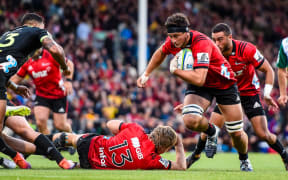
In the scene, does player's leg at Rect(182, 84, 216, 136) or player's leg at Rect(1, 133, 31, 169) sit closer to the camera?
player's leg at Rect(1, 133, 31, 169)

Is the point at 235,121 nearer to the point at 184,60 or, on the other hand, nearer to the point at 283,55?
the point at 184,60

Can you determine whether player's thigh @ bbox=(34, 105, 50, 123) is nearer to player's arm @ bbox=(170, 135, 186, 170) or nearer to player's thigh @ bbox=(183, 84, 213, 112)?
player's thigh @ bbox=(183, 84, 213, 112)

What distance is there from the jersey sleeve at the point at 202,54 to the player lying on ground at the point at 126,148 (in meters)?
1.03

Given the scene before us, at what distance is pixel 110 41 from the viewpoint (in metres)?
20.4

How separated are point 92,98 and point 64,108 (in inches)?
225

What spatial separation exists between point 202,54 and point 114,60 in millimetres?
12900

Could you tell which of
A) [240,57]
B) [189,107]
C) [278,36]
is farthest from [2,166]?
[278,36]

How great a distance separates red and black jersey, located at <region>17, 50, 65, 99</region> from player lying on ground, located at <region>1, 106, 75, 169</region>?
357 cm

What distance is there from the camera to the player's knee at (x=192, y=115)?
7.85 m

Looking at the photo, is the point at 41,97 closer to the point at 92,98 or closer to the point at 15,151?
the point at 15,151

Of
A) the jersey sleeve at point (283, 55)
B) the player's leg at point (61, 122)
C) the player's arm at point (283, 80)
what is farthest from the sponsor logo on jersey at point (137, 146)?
the player's leg at point (61, 122)

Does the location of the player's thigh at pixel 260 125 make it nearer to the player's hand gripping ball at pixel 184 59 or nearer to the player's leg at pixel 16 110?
the player's hand gripping ball at pixel 184 59

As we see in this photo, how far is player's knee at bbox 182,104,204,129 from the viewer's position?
7852 millimetres

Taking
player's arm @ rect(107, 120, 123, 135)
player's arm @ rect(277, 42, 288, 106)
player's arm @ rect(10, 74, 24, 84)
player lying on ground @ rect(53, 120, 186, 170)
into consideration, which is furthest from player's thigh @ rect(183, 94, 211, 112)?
player's arm @ rect(10, 74, 24, 84)
